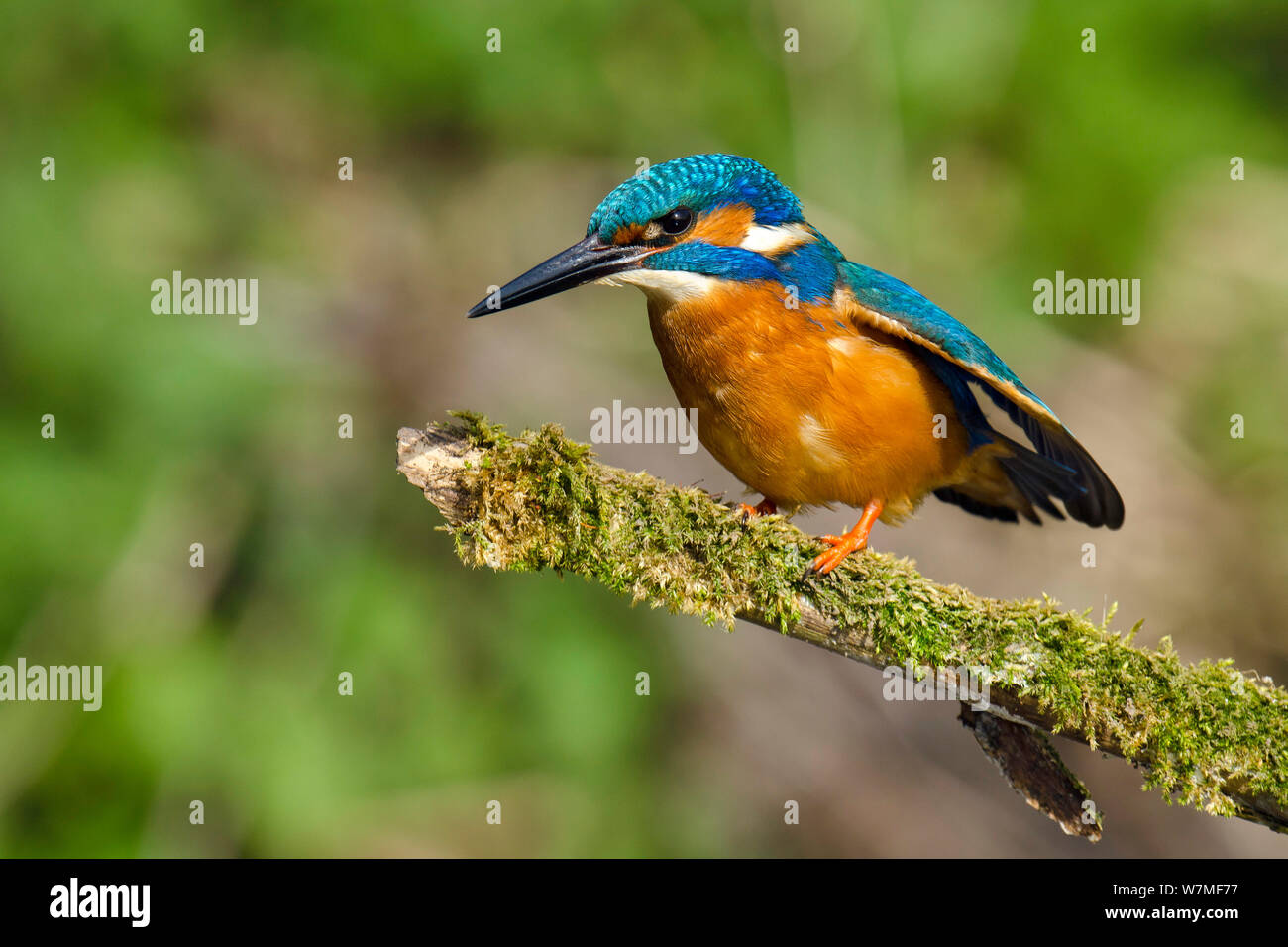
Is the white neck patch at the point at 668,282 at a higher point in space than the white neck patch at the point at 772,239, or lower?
lower

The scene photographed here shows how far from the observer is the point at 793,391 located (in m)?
3.15

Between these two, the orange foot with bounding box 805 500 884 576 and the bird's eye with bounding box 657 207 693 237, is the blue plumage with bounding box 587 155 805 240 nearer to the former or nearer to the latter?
the bird's eye with bounding box 657 207 693 237

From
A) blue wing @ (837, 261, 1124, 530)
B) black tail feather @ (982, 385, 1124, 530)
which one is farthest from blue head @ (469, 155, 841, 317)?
black tail feather @ (982, 385, 1124, 530)

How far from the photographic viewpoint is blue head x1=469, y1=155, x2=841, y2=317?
306 cm

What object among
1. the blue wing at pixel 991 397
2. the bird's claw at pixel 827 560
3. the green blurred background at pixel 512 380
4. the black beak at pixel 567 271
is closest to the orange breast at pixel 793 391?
the blue wing at pixel 991 397

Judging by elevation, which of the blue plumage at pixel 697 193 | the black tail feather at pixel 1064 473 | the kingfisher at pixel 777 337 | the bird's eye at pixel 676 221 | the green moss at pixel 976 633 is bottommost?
the green moss at pixel 976 633

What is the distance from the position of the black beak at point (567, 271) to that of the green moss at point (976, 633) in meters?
0.59

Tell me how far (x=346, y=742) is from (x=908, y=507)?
2.99m

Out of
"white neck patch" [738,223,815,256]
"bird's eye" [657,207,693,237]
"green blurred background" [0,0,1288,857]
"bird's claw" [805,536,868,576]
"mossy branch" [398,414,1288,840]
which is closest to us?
"mossy branch" [398,414,1288,840]

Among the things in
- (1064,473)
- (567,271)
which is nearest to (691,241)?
(567,271)

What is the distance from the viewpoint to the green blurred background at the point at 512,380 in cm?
497

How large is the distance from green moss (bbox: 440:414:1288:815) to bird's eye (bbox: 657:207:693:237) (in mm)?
868

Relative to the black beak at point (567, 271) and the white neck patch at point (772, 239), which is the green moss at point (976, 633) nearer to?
the black beak at point (567, 271)

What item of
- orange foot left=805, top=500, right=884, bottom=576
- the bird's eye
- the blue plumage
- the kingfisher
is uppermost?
the blue plumage
